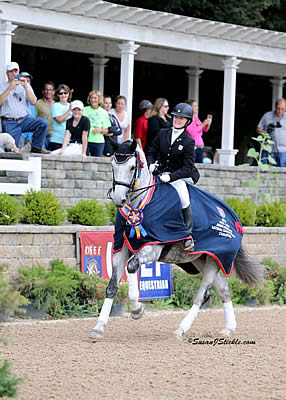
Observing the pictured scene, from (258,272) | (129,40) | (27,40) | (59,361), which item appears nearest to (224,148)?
(129,40)

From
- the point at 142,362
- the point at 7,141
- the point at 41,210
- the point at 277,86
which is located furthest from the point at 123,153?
the point at 277,86

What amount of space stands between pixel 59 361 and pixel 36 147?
711 centimetres

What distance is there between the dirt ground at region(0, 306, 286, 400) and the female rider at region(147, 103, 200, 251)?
1.28 meters

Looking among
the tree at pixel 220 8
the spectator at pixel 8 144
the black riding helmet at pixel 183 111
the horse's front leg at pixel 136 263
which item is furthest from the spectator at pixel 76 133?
the tree at pixel 220 8

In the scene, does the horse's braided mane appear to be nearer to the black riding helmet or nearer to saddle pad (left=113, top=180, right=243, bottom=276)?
saddle pad (left=113, top=180, right=243, bottom=276)

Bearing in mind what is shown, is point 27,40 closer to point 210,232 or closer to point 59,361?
point 210,232

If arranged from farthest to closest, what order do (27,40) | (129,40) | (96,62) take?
(96,62), (27,40), (129,40)

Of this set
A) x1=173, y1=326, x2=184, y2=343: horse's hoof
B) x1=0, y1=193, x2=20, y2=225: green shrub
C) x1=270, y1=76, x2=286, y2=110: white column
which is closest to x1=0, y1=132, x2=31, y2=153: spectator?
x1=0, y1=193, x2=20, y2=225: green shrub

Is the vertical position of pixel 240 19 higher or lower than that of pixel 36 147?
higher

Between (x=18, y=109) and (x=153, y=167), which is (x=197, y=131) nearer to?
(x=18, y=109)

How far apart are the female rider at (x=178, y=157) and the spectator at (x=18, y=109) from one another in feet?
15.8

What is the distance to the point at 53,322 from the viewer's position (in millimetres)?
10820

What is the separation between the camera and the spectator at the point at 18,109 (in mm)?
14445

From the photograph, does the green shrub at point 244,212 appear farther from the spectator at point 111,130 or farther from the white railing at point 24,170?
the white railing at point 24,170
